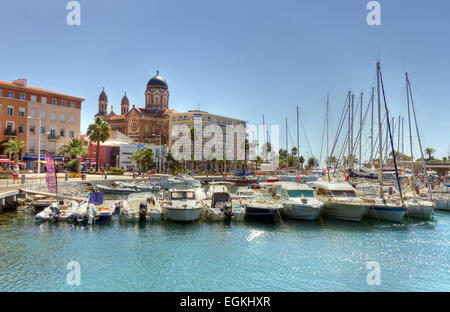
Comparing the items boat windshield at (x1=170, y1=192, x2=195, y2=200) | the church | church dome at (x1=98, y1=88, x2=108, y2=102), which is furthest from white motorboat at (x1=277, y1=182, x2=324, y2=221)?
church dome at (x1=98, y1=88, x2=108, y2=102)

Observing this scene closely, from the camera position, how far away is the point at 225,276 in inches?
675

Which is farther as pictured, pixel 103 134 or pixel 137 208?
pixel 103 134

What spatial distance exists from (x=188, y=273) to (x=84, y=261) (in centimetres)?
655

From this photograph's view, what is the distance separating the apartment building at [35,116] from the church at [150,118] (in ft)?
160

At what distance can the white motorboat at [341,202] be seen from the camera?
30400mm

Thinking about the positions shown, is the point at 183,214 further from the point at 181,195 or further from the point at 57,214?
the point at 57,214

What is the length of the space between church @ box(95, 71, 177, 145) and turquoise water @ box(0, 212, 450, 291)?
101422 millimetres

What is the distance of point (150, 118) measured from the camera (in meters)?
131

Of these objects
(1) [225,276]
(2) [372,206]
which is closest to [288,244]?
(1) [225,276]

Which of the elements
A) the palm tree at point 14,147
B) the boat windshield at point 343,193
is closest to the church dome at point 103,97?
the palm tree at point 14,147

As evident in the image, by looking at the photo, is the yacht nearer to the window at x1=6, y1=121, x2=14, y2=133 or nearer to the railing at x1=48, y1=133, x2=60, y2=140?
the window at x1=6, y1=121, x2=14, y2=133

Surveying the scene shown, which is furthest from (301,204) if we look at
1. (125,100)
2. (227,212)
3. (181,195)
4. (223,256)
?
(125,100)
